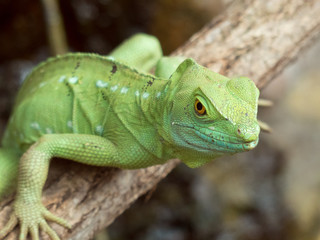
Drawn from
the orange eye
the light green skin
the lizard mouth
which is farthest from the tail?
the orange eye

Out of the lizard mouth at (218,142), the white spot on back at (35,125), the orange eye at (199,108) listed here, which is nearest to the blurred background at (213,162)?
the white spot on back at (35,125)

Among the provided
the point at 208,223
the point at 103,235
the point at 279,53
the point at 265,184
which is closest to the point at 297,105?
the point at 265,184

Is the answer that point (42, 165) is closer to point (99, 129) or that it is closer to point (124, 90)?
point (99, 129)

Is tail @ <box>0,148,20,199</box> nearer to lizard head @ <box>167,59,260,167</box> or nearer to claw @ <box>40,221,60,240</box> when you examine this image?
claw @ <box>40,221,60,240</box>

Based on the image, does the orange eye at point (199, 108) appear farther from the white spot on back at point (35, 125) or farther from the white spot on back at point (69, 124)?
the white spot on back at point (35, 125)

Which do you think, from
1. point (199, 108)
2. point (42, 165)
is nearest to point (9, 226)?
point (42, 165)

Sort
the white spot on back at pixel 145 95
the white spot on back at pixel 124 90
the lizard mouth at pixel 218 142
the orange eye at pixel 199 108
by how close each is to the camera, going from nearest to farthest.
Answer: the lizard mouth at pixel 218 142, the orange eye at pixel 199 108, the white spot on back at pixel 145 95, the white spot on back at pixel 124 90
